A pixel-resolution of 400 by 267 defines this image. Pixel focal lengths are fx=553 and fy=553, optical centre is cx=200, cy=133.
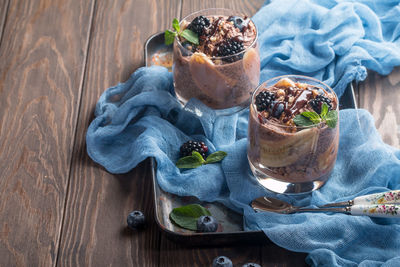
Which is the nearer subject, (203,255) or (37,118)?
(203,255)

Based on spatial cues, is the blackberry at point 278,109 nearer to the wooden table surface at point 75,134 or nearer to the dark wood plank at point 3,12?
the wooden table surface at point 75,134

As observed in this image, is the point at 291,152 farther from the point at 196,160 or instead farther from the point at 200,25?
the point at 200,25

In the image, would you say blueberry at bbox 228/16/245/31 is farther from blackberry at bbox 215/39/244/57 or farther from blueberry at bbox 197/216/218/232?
blueberry at bbox 197/216/218/232

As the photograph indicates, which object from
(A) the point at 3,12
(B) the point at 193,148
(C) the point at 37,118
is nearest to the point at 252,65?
(B) the point at 193,148

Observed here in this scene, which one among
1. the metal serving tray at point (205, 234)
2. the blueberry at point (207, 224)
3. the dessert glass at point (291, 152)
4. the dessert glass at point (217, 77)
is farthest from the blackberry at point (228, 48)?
the blueberry at point (207, 224)

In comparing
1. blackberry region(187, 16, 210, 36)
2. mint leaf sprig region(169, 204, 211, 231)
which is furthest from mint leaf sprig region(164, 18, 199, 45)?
mint leaf sprig region(169, 204, 211, 231)

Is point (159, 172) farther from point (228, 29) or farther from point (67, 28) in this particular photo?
point (67, 28)

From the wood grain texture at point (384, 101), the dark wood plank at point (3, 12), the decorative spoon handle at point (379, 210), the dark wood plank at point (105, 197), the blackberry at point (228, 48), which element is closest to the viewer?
the decorative spoon handle at point (379, 210)

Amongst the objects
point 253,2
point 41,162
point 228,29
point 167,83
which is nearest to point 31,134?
point 41,162
